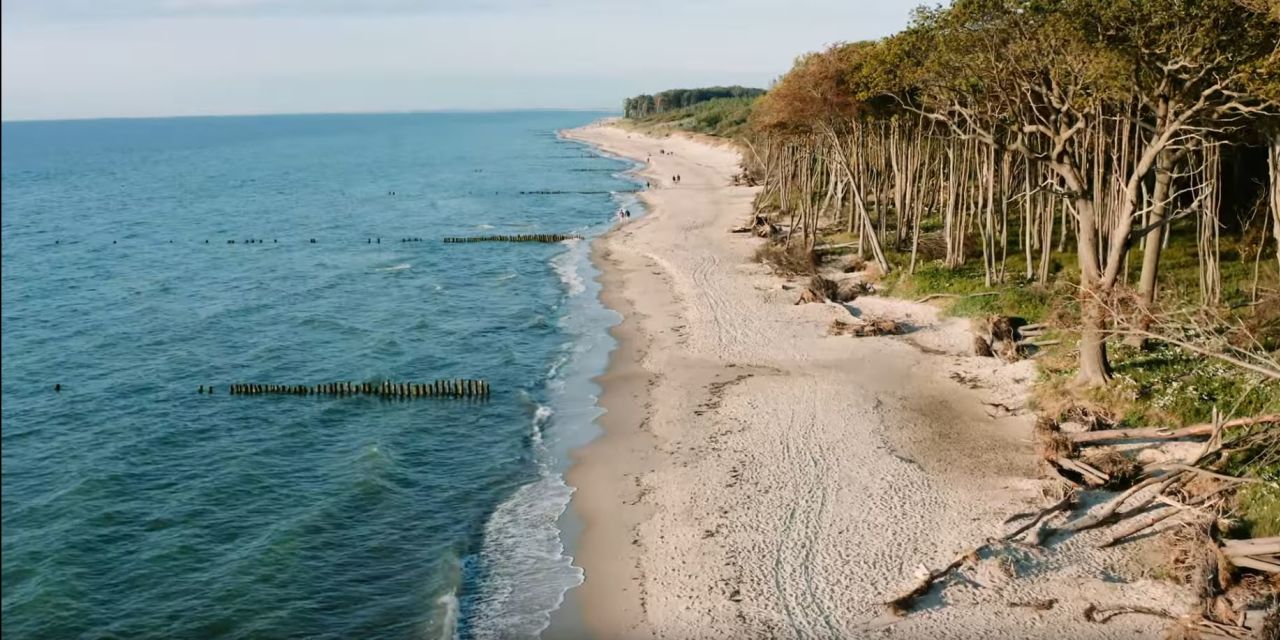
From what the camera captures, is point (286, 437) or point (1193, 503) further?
point (286, 437)

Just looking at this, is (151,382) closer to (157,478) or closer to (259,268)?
(157,478)

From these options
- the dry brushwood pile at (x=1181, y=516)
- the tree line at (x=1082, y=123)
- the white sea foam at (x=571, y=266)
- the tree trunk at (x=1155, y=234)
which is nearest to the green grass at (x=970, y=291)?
the tree line at (x=1082, y=123)

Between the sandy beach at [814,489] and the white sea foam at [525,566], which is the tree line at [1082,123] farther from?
the white sea foam at [525,566]

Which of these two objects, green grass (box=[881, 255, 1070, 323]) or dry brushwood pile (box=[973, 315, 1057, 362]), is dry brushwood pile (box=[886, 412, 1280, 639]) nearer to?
dry brushwood pile (box=[973, 315, 1057, 362])

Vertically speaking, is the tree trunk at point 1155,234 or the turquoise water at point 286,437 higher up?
the tree trunk at point 1155,234

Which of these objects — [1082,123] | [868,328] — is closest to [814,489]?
[1082,123]

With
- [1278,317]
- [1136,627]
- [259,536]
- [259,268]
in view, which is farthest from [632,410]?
[259,268]

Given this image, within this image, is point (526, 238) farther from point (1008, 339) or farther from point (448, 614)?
point (448, 614)
